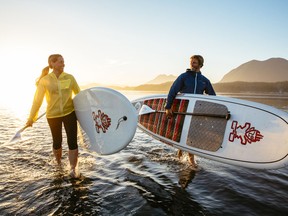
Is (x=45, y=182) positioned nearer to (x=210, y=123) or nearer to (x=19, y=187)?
(x=19, y=187)

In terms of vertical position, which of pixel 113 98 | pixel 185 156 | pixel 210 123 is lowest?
pixel 185 156

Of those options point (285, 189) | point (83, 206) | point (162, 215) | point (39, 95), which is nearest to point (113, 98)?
point (39, 95)

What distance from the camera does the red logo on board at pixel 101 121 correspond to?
4535mm

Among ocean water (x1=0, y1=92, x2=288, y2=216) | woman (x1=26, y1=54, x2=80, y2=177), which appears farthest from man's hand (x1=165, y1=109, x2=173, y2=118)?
woman (x1=26, y1=54, x2=80, y2=177)

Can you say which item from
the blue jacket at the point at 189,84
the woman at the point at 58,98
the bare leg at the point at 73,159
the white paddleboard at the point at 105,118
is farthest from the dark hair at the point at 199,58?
the bare leg at the point at 73,159

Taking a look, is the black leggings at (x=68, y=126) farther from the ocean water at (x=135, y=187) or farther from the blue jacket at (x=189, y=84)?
the blue jacket at (x=189, y=84)

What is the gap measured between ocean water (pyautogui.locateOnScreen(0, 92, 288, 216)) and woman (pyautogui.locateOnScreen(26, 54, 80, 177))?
676 millimetres

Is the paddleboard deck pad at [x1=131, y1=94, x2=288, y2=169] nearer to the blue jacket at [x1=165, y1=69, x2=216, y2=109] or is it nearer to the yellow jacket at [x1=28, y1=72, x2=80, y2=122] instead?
the blue jacket at [x1=165, y1=69, x2=216, y2=109]

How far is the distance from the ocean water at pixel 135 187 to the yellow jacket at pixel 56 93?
97 centimetres

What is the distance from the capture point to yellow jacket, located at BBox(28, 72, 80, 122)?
4250 millimetres

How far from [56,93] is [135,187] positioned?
2181 millimetres

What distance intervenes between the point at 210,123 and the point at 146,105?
7.12ft

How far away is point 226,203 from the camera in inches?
146

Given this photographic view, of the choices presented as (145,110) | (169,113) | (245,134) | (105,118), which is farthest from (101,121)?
(245,134)
